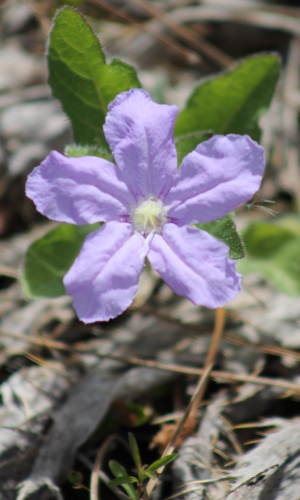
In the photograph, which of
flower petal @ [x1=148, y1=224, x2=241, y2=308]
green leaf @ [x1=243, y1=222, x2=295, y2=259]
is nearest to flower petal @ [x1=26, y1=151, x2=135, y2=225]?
flower petal @ [x1=148, y1=224, x2=241, y2=308]

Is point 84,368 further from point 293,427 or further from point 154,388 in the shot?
point 293,427

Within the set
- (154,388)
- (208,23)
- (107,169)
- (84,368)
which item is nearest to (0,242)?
(84,368)

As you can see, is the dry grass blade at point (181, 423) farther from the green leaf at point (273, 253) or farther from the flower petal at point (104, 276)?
the flower petal at point (104, 276)

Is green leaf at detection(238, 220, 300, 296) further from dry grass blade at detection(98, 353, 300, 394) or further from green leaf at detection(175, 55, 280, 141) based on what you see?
green leaf at detection(175, 55, 280, 141)

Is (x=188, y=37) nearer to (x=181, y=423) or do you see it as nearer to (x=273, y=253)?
(x=273, y=253)

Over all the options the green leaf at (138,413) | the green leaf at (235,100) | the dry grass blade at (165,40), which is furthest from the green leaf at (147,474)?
the dry grass blade at (165,40)

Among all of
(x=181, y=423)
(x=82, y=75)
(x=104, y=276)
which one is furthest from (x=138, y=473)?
(x=82, y=75)
